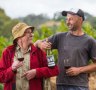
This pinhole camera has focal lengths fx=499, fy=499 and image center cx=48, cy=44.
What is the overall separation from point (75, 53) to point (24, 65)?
72 centimetres

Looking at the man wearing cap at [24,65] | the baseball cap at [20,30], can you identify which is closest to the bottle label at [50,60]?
the man wearing cap at [24,65]

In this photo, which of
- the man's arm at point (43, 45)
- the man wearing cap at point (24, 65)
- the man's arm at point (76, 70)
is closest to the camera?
the man wearing cap at point (24, 65)

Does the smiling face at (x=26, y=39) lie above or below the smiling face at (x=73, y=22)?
below

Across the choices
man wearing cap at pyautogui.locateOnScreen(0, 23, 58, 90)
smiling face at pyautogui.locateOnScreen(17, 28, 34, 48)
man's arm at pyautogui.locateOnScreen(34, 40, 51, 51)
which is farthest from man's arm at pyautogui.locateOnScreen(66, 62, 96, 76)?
smiling face at pyautogui.locateOnScreen(17, 28, 34, 48)

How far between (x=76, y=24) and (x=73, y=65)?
563mm

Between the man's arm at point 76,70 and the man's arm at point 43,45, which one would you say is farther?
the man's arm at point 43,45

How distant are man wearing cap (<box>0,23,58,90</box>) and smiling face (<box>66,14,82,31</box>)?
0.52m

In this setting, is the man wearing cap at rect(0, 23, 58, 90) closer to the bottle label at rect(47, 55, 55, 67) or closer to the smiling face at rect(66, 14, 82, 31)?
the bottle label at rect(47, 55, 55, 67)

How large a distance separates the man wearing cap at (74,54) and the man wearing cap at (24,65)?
221 millimetres

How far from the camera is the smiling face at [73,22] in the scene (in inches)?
269

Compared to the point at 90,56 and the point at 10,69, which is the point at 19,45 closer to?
the point at 10,69

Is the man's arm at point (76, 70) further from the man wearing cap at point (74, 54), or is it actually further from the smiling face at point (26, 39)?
the smiling face at point (26, 39)

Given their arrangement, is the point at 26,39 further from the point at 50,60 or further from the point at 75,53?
the point at 75,53

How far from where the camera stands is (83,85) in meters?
6.89
